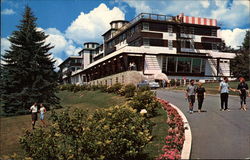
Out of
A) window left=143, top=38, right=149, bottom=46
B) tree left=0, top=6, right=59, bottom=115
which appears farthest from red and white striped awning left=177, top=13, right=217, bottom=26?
tree left=0, top=6, right=59, bottom=115

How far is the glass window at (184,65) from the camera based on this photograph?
4841 cm

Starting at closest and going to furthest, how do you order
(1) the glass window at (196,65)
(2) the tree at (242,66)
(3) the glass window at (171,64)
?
1. (3) the glass window at (171,64)
2. (2) the tree at (242,66)
3. (1) the glass window at (196,65)

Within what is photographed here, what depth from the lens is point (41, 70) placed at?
32656 mm

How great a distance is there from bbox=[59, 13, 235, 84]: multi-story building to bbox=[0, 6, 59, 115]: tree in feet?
43.9

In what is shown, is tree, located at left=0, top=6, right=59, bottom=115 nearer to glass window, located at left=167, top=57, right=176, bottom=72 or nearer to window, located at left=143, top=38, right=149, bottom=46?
window, located at left=143, top=38, right=149, bottom=46

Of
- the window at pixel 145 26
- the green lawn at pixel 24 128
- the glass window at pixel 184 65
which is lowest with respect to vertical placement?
the green lawn at pixel 24 128

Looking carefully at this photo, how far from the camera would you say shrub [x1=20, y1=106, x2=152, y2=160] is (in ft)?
24.5

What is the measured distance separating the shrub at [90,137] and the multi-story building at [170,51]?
1298 inches

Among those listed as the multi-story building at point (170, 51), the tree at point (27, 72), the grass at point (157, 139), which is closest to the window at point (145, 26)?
the multi-story building at point (170, 51)

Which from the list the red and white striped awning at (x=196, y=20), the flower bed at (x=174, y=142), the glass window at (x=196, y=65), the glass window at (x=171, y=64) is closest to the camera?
the flower bed at (x=174, y=142)

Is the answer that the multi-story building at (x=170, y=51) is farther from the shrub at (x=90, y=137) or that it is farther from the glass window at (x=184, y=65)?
the shrub at (x=90, y=137)

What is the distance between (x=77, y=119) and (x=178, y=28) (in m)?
45.7

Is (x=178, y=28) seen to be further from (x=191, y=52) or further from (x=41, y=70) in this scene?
(x=41, y=70)

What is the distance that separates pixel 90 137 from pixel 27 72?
25515 millimetres
